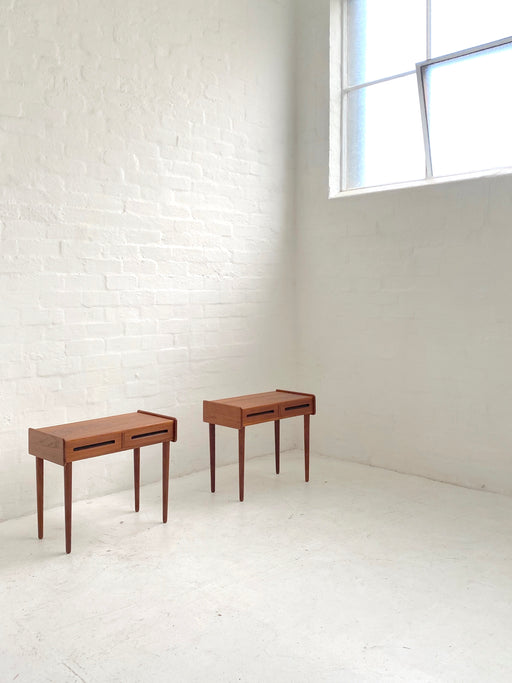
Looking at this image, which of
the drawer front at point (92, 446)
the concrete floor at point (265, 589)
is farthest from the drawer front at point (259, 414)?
the drawer front at point (92, 446)

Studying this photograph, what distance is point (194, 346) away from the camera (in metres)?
4.57

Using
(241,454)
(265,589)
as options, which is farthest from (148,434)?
(265,589)

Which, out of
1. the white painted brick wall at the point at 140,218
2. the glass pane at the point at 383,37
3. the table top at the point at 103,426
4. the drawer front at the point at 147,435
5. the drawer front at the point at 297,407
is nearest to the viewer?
the table top at the point at 103,426

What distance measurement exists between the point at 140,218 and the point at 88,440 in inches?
60.1

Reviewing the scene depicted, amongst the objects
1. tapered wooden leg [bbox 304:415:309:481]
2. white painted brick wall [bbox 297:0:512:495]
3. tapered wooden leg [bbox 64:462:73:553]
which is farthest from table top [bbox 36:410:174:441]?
white painted brick wall [bbox 297:0:512:495]

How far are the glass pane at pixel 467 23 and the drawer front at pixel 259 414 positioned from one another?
2470 mm

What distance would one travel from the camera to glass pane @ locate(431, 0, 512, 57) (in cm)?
407

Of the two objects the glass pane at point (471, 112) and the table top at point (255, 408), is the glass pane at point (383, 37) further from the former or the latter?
the table top at point (255, 408)

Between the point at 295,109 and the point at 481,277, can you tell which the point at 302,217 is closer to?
the point at 295,109

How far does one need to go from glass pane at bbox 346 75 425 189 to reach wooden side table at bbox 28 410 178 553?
2.34m

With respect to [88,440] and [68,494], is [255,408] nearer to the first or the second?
[88,440]

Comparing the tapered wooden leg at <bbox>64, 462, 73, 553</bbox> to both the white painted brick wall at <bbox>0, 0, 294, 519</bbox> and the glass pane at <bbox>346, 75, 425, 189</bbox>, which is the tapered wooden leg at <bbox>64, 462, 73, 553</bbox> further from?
the glass pane at <bbox>346, 75, 425, 189</bbox>

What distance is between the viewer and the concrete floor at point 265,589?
7.54ft

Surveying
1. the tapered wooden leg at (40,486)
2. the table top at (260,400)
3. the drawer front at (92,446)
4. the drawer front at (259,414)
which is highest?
the table top at (260,400)
